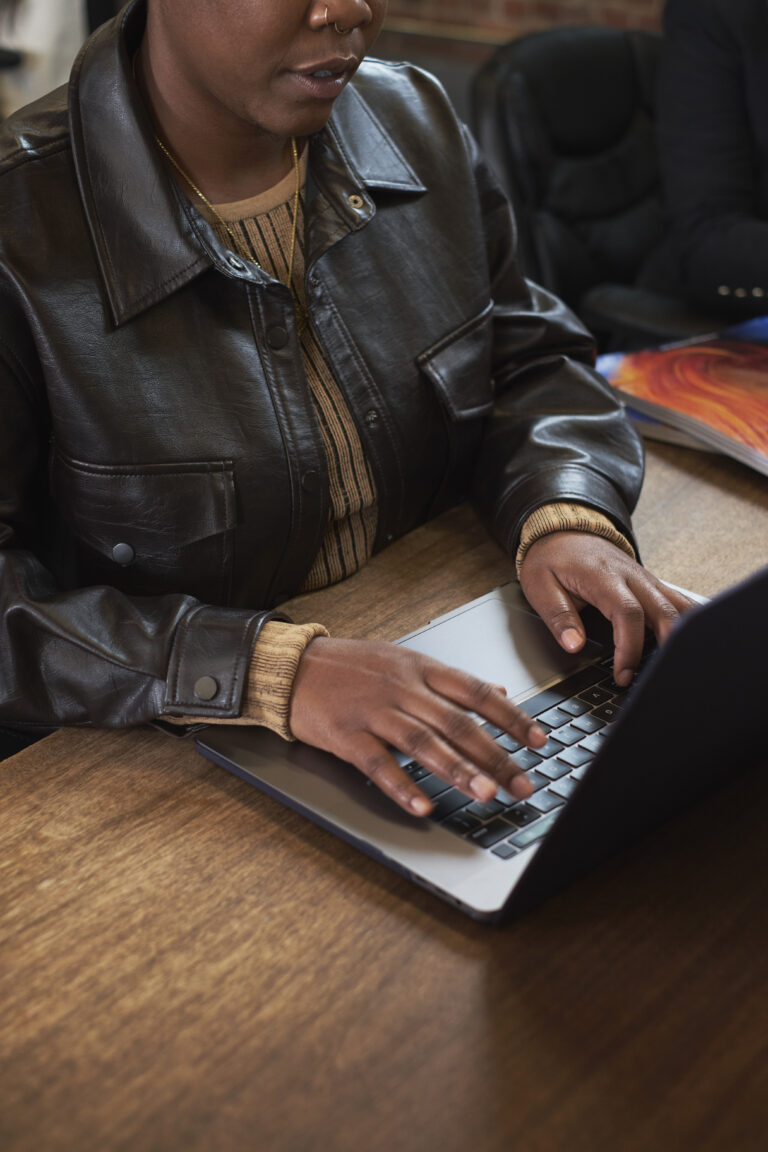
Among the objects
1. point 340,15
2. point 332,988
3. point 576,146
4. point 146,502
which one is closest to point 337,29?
point 340,15

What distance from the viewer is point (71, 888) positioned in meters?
0.71

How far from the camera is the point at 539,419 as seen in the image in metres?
1.21

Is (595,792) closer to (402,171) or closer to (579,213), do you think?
(402,171)

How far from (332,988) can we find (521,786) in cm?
18

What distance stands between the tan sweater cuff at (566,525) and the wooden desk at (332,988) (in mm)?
317

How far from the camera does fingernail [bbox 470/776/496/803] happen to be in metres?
0.71

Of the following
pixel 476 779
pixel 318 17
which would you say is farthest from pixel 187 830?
pixel 318 17

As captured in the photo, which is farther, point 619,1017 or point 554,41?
point 554,41

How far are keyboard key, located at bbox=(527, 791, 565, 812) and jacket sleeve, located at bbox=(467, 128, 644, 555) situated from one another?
1.27 ft

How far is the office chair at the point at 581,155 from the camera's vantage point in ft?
6.69

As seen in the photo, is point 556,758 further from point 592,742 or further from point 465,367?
point 465,367

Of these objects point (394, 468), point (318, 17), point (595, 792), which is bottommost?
point (394, 468)

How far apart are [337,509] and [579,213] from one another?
1.32 m

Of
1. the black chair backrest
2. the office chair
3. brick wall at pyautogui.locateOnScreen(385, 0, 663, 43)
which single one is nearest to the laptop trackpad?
the office chair
